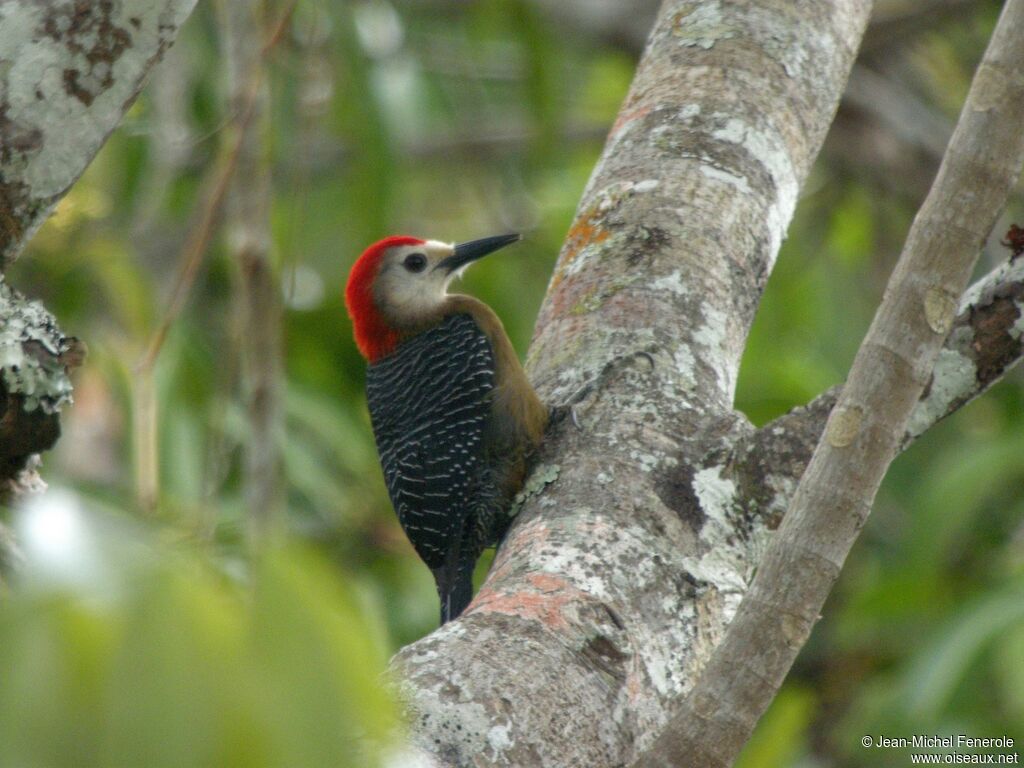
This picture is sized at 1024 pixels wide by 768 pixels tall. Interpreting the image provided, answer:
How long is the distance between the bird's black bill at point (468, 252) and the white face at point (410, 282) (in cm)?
2

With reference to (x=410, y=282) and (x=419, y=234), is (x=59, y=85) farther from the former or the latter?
(x=419, y=234)

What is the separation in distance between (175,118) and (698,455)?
125 inches

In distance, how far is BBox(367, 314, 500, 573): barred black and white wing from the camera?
358 cm

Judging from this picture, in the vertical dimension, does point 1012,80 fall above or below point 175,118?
below

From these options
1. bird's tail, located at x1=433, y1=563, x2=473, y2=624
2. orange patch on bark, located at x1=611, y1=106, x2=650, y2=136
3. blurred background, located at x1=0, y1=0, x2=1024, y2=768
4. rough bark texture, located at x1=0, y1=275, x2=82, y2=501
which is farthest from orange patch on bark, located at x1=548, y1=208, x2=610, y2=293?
rough bark texture, located at x1=0, y1=275, x2=82, y2=501

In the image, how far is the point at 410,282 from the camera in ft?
13.7

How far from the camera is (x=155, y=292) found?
684cm

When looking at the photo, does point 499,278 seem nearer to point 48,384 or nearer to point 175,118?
point 175,118

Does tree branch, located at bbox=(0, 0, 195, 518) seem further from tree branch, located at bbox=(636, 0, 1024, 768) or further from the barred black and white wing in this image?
the barred black and white wing

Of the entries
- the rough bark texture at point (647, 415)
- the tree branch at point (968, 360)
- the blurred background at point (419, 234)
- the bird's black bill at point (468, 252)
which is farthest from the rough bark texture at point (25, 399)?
the bird's black bill at point (468, 252)

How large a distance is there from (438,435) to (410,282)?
0.65m

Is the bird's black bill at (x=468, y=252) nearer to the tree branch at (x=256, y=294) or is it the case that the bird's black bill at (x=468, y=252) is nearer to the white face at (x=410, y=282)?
the white face at (x=410, y=282)

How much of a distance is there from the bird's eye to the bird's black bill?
0.05 metres

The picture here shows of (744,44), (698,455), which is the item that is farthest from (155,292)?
(698,455)
